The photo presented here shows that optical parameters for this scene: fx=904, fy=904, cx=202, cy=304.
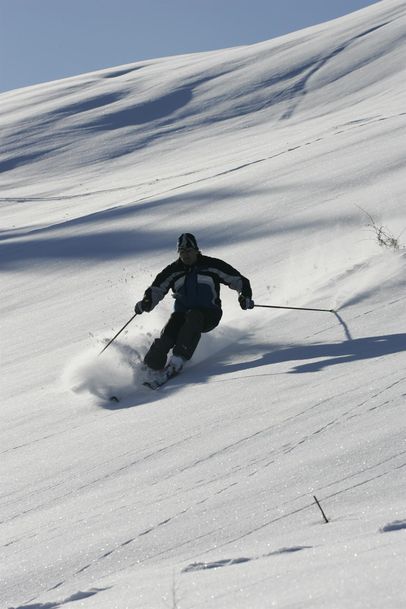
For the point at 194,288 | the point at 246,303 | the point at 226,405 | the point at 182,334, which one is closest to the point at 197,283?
the point at 194,288

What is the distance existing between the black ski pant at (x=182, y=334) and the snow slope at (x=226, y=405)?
228 mm

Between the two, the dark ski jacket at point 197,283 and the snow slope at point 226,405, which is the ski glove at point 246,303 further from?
the snow slope at point 226,405

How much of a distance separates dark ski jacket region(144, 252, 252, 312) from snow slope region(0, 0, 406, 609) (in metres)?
0.41

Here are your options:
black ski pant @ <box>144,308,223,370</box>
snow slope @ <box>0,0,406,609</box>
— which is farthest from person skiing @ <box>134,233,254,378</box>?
snow slope @ <box>0,0,406,609</box>

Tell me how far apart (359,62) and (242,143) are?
30.5 ft

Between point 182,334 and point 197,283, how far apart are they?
715 mm

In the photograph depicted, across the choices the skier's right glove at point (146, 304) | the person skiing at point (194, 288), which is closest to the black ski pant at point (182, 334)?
the person skiing at point (194, 288)

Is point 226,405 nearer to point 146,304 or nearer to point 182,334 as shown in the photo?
point 182,334

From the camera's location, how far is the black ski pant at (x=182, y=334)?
6977 millimetres

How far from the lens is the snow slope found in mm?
3131

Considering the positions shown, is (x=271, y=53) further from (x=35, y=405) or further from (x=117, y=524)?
(x=117, y=524)

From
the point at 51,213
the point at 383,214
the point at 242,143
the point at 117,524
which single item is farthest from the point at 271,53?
the point at 117,524

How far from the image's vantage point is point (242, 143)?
2638 centimetres

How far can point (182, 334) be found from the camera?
7133mm
